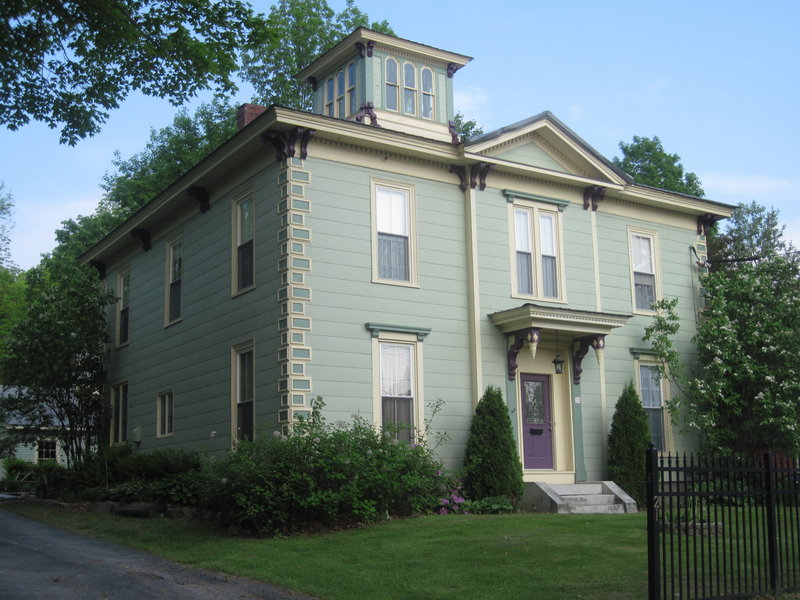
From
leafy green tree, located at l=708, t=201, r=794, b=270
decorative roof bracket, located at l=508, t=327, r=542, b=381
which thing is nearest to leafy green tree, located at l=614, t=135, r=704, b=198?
leafy green tree, located at l=708, t=201, r=794, b=270

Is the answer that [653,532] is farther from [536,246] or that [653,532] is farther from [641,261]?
[641,261]

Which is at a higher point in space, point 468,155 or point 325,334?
point 468,155

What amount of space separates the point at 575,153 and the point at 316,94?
21.1 feet

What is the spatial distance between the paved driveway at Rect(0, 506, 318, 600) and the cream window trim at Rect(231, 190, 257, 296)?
6.39 meters

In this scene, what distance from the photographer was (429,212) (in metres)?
18.7

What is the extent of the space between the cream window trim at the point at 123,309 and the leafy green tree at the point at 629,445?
13283mm

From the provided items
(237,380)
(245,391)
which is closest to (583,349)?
(245,391)

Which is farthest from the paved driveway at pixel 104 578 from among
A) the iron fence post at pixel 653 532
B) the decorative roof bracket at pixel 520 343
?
the decorative roof bracket at pixel 520 343

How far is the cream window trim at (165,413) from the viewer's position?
21641mm

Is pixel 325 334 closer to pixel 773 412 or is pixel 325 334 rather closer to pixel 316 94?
pixel 316 94

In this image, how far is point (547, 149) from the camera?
20.3 m

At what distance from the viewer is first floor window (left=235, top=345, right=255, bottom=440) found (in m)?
17.7

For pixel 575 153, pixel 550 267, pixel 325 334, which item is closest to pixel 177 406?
pixel 325 334

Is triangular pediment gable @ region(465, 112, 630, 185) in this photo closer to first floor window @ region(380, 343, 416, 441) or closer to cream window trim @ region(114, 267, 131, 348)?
first floor window @ region(380, 343, 416, 441)
